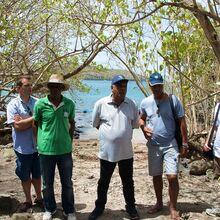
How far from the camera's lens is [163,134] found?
5434 millimetres

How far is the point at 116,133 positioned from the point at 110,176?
61 centimetres

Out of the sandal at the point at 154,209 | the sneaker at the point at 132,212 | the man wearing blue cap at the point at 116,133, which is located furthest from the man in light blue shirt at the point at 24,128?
the sandal at the point at 154,209

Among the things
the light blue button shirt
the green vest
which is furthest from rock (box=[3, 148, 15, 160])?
the green vest

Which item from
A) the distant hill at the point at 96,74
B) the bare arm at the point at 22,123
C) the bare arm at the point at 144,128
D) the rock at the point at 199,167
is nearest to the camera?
the bare arm at the point at 22,123

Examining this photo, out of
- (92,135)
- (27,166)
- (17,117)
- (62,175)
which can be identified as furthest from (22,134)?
(92,135)

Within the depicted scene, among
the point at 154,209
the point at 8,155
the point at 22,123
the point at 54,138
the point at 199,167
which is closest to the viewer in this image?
the point at 54,138

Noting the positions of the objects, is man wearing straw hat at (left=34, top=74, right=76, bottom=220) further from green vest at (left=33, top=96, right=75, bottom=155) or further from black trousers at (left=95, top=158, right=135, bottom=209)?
black trousers at (left=95, top=158, right=135, bottom=209)

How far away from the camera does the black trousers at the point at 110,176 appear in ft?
17.7

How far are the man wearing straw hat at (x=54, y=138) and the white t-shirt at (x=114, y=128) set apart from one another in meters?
0.42

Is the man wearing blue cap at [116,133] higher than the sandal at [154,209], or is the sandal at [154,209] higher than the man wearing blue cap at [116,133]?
the man wearing blue cap at [116,133]

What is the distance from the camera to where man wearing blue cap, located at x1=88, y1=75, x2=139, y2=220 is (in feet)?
17.4

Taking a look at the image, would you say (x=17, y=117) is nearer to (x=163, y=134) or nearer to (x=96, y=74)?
(x=163, y=134)

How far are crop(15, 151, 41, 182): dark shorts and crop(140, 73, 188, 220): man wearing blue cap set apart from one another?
156 centimetres

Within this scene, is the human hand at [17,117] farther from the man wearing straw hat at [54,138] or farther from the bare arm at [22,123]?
the man wearing straw hat at [54,138]
